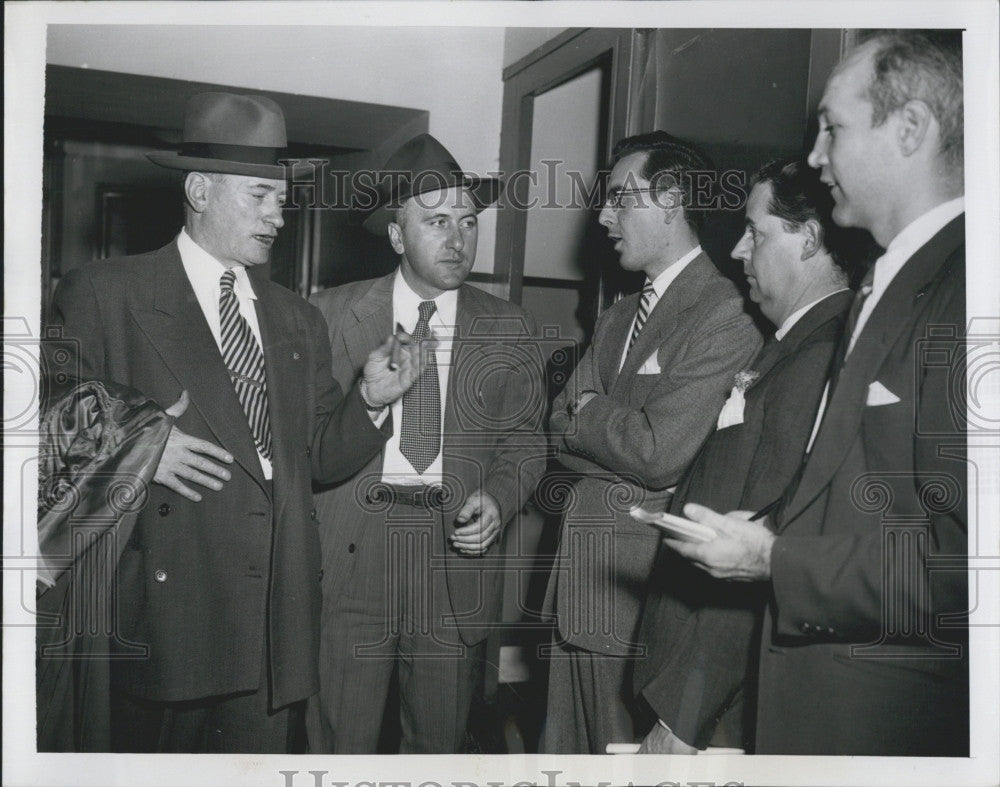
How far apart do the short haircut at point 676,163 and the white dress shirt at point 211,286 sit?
2.60 feet

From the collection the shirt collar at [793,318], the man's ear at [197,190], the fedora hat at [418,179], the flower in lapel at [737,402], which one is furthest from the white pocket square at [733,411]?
the man's ear at [197,190]

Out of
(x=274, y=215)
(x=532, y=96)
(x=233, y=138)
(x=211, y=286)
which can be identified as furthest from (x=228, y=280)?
(x=532, y=96)

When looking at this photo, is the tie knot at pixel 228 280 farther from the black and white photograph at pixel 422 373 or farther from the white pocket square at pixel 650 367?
the white pocket square at pixel 650 367

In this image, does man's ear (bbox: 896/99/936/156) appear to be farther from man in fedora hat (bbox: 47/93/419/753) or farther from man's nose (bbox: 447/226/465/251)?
man in fedora hat (bbox: 47/93/419/753)

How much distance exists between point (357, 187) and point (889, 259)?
0.97m

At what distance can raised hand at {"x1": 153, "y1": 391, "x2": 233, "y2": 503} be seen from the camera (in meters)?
1.58

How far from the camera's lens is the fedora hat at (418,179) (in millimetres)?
1650

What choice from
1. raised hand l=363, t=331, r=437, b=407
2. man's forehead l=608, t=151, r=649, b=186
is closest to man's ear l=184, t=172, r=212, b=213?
raised hand l=363, t=331, r=437, b=407

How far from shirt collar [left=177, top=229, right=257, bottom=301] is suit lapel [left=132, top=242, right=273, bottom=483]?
0.01 meters

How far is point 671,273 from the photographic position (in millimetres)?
1631

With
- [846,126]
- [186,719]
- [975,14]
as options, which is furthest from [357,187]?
[975,14]

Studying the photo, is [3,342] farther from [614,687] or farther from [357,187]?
[614,687]

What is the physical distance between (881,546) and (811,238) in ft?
1.77

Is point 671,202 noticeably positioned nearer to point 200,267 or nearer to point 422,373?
point 422,373
